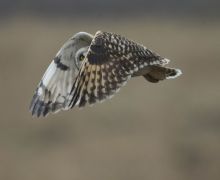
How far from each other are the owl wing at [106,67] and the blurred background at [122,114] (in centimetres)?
469

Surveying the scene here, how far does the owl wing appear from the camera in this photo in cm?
559

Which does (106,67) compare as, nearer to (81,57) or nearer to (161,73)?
(81,57)

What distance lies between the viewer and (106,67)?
5.74m

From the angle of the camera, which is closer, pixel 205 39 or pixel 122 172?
pixel 122 172

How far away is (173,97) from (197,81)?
16.3 inches

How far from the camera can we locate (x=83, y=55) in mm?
6121

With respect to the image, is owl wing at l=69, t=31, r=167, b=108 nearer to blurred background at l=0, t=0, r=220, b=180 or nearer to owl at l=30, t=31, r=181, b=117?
owl at l=30, t=31, r=181, b=117

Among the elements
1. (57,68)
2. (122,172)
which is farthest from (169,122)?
(57,68)

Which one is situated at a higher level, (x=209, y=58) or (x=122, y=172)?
(x=209, y=58)

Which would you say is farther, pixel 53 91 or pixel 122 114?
pixel 122 114

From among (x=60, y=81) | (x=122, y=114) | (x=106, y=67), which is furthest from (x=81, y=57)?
(x=122, y=114)

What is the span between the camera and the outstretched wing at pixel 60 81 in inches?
242

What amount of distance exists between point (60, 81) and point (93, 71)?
1.90ft

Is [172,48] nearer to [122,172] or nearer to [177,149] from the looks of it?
[177,149]
